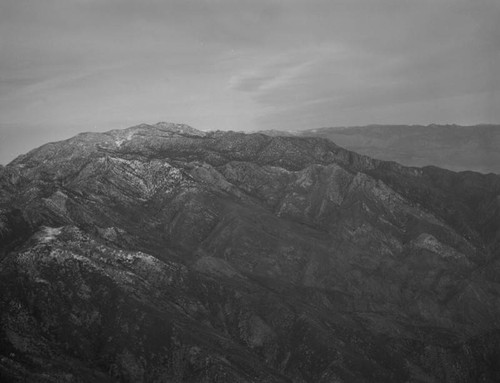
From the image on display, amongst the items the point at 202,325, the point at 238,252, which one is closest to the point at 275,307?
the point at 202,325

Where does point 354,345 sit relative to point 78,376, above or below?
below

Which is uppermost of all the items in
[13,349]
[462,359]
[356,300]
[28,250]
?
[28,250]

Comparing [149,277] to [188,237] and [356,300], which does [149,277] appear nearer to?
[188,237]

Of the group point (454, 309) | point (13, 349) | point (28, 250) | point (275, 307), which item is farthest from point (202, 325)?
point (454, 309)

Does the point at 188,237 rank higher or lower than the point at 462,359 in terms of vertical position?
higher

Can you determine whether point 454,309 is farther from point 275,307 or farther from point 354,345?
point 275,307

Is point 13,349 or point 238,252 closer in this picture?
point 13,349

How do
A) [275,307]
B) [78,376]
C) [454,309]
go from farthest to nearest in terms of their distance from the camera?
[454,309]
[275,307]
[78,376]

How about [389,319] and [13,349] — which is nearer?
[13,349]

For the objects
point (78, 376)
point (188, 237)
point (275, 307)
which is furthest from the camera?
point (188, 237)
